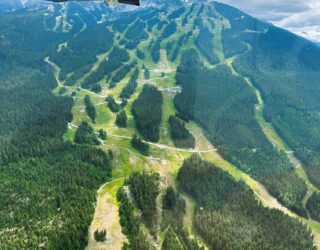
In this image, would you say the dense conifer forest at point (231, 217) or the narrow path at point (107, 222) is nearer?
the narrow path at point (107, 222)

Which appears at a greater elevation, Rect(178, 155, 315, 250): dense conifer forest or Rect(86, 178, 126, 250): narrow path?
Rect(86, 178, 126, 250): narrow path

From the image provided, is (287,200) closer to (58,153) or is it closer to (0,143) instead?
(58,153)

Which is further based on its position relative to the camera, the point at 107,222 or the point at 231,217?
the point at 231,217

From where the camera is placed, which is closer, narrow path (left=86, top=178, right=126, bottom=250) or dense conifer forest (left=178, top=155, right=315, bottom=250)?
narrow path (left=86, top=178, right=126, bottom=250)

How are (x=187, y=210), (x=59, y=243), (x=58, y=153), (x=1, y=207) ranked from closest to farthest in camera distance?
(x=59, y=243), (x=1, y=207), (x=187, y=210), (x=58, y=153)

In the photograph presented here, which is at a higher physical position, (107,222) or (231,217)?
(107,222)

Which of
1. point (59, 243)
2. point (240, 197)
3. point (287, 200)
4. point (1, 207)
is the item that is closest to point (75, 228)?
point (59, 243)

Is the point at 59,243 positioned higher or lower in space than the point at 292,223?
higher

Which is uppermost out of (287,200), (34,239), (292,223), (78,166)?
(34,239)

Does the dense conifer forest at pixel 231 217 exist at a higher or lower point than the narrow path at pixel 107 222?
lower

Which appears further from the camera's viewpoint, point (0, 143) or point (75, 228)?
point (0, 143)

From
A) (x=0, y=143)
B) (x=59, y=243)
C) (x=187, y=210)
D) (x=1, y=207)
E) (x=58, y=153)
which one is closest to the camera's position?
(x=59, y=243)
